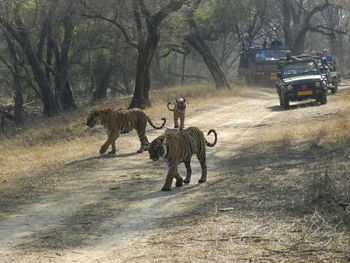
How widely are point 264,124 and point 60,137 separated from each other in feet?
19.8

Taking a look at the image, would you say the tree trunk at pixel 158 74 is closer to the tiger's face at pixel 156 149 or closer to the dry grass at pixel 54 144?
the dry grass at pixel 54 144

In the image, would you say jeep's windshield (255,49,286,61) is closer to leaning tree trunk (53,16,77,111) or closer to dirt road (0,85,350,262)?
leaning tree trunk (53,16,77,111)

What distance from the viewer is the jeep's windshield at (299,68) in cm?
2514

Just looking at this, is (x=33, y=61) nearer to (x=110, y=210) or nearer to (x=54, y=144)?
(x=54, y=144)

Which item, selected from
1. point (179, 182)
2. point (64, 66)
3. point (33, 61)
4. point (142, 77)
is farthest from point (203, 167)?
point (64, 66)

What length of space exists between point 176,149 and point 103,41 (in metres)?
27.6

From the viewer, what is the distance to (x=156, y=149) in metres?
9.55

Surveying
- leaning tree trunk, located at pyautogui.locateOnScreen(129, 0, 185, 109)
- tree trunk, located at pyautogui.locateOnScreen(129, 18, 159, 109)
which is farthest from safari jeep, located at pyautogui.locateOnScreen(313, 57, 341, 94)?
tree trunk, located at pyautogui.locateOnScreen(129, 18, 159, 109)

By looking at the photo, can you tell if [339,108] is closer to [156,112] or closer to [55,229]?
[156,112]

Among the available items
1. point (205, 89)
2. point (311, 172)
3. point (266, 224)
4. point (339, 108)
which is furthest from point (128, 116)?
point (205, 89)

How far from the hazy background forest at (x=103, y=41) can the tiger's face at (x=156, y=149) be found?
1550cm

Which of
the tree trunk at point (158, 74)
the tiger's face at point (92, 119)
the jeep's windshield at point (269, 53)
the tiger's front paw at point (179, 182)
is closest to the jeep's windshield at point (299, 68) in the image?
the jeep's windshield at point (269, 53)

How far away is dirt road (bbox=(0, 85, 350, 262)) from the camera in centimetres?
711

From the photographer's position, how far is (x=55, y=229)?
8266 mm
